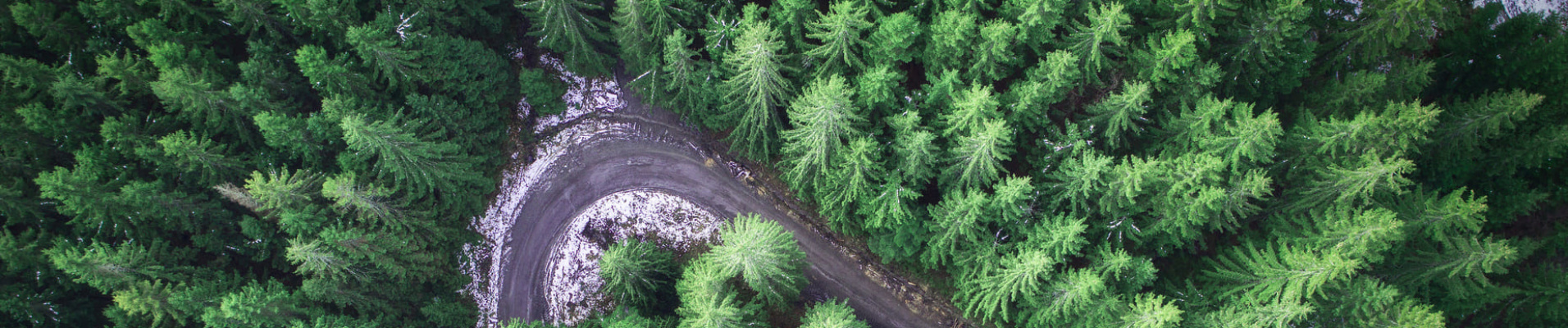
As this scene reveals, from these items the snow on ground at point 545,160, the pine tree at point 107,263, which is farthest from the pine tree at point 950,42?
the pine tree at point 107,263

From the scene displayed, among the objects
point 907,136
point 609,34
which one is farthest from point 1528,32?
point 609,34

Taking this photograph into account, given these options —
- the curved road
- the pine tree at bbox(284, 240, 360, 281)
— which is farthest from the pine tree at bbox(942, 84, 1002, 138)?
the pine tree at bbox(284, 240, 360, 281)

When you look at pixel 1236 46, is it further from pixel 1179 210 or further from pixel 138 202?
pixel 138 202

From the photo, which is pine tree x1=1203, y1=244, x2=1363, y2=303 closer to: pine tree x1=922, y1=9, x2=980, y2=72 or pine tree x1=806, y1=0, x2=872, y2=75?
pine tree x1=922, y1=9, x2=980, y2=72

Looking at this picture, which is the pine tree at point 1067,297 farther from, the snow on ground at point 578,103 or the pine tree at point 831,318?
the snow on ground at point 578,103

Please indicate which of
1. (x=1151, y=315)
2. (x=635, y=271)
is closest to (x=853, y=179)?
(x=635, y=271)
